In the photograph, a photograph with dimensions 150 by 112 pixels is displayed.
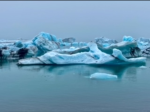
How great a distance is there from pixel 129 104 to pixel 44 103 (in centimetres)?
155

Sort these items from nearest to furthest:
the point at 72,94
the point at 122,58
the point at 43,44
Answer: the point at 72,94 → the point at 122,58 → the point at 43,44

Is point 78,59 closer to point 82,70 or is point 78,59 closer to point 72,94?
point 82,70

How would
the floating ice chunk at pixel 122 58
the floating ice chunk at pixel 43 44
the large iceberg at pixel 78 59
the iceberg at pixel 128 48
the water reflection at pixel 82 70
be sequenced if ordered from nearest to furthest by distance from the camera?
the water reflection at pixel 82 70 → the floating ice chunk at pixel 122 58 → the large iceberg at pixel 78 59 → the iceberg at pixel 128 48 → the floating ice chunk at pixel 43 44

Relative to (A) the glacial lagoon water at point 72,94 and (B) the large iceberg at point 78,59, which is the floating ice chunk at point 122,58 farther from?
(A) the glacial lagoon water at point 72,94

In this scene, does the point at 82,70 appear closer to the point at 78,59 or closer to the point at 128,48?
the point at 78,59

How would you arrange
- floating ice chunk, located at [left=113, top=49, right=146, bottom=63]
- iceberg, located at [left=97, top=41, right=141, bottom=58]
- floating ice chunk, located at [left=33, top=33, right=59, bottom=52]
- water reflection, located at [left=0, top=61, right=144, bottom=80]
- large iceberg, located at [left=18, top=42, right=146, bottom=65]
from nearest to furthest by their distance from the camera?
water reflection, located at [left=0, top=61, right=144, bottom=80]
floating ice chunk, located at [left=113, top=49, right=146, bottom=63]
large iceberg, located at [left=18, top=42, right=146, bottom=65]
iceberg, located at [left=97, top=41, right=141, bottom=58]
floating ice chunk, located at [left=33, top=33, right=59, bottom=52]

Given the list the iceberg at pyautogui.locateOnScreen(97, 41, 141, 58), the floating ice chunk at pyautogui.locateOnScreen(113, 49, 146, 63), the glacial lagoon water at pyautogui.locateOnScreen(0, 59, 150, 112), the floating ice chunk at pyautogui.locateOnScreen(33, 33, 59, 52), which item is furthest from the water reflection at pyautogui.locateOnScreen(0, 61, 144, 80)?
the floating ice chunk at pyautogui.locateOnScreen(33, 33, 59, 52)

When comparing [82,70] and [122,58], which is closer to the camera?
[82,70]

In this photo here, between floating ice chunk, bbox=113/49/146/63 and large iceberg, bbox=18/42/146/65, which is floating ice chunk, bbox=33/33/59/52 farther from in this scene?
floating ice chunk, bbox=113/49/146/63

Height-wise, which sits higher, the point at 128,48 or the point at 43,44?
the point at 43,44

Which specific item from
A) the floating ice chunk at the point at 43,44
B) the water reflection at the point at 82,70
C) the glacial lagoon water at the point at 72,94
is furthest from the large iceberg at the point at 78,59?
the floating ice chunk at the point at 43,44

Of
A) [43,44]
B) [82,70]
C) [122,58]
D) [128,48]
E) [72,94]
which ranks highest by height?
[43,44]

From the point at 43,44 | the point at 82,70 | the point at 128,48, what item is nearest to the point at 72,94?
the point at 82,70

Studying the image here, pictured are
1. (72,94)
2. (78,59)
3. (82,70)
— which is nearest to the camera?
(72,94)
